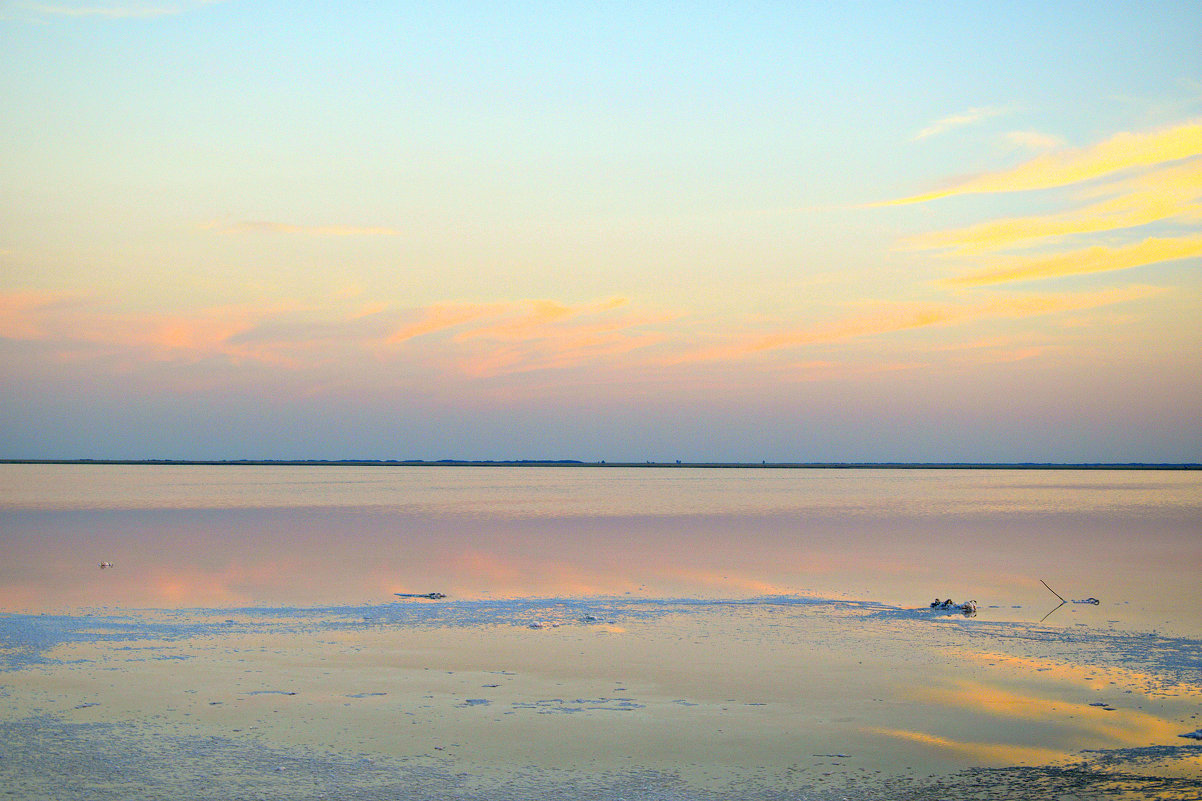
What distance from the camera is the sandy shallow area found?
7.62m

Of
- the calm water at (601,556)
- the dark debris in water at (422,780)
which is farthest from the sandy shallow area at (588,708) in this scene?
the calm water at (601,556)

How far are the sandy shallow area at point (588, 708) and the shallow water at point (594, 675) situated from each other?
0.04 m

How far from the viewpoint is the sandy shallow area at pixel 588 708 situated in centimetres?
762

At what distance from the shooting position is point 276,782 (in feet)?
24.5

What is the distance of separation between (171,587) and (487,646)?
8.47 m

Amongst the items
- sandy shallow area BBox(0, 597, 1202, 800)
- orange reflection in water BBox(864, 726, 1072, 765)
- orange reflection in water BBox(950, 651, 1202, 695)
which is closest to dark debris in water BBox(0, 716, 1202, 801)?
sandy shallow area BBox(0, 597, 1202, 800)

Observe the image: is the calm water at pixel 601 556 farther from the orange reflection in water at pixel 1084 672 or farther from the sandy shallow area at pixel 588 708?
the orange reflection in water at pixel 1084 672

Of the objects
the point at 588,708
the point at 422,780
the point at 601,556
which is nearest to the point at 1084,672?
the point at 588,708

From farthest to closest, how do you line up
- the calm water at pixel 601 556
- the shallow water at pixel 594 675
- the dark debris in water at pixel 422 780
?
the calm water at pixel 601 556, the shallow water at pixel 594 675, the dark debris in water at pixel 422 780

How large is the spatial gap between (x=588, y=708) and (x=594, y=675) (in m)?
1.39

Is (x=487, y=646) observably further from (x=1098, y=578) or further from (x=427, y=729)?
(x=1098, y=578)

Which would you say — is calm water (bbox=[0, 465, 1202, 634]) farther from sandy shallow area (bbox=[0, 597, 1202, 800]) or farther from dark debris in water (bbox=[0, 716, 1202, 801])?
dark debris in water (bbox=[0, 716, 1202, 801])

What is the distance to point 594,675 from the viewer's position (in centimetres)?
1107

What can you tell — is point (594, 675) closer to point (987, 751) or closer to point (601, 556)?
point (987, 751)
